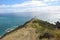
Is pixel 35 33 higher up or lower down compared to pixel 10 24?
higher up

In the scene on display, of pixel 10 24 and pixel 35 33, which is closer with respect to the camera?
pixel 35 33

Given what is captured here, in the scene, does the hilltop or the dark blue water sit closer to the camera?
the hilltop

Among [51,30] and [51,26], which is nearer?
[51,30]

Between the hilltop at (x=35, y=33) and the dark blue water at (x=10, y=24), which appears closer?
the hilltop at (x=35, y=33)

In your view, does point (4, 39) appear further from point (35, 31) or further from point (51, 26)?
point (51, 26)

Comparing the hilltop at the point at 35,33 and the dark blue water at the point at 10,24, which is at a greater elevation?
the hilltop at the point at 35,33

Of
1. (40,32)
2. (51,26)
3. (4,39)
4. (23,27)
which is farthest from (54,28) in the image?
(4,39)

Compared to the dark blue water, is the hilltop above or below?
above
